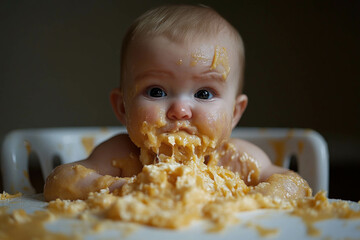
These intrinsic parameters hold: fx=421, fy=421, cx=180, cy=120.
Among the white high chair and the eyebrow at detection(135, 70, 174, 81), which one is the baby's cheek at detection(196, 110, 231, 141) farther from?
the white high chair

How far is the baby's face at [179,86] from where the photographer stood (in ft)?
2.86

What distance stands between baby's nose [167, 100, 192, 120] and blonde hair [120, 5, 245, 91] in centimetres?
14

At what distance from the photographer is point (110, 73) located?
2.26 meters

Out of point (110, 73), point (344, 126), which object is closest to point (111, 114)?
point (110, 73)

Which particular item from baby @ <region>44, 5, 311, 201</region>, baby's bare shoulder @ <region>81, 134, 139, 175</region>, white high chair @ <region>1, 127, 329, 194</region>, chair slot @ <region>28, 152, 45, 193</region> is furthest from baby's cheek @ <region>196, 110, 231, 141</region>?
chair slot @ <region>28, 152, 45, 193</region>

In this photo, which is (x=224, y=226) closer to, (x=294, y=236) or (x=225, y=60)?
(x=294, y=236)

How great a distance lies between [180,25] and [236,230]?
0.48 m

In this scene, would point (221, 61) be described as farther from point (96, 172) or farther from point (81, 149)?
point (81, 149)

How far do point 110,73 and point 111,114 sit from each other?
0.73 ft

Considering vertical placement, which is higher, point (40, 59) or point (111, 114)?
point (40, 59)

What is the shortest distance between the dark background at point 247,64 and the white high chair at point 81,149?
0.76 metres

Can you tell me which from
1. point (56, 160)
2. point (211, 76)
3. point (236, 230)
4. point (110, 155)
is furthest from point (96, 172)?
point (56, 160)

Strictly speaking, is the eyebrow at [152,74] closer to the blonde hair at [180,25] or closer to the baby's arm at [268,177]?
the blonde hair at [180,25]

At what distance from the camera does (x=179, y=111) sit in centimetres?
86
